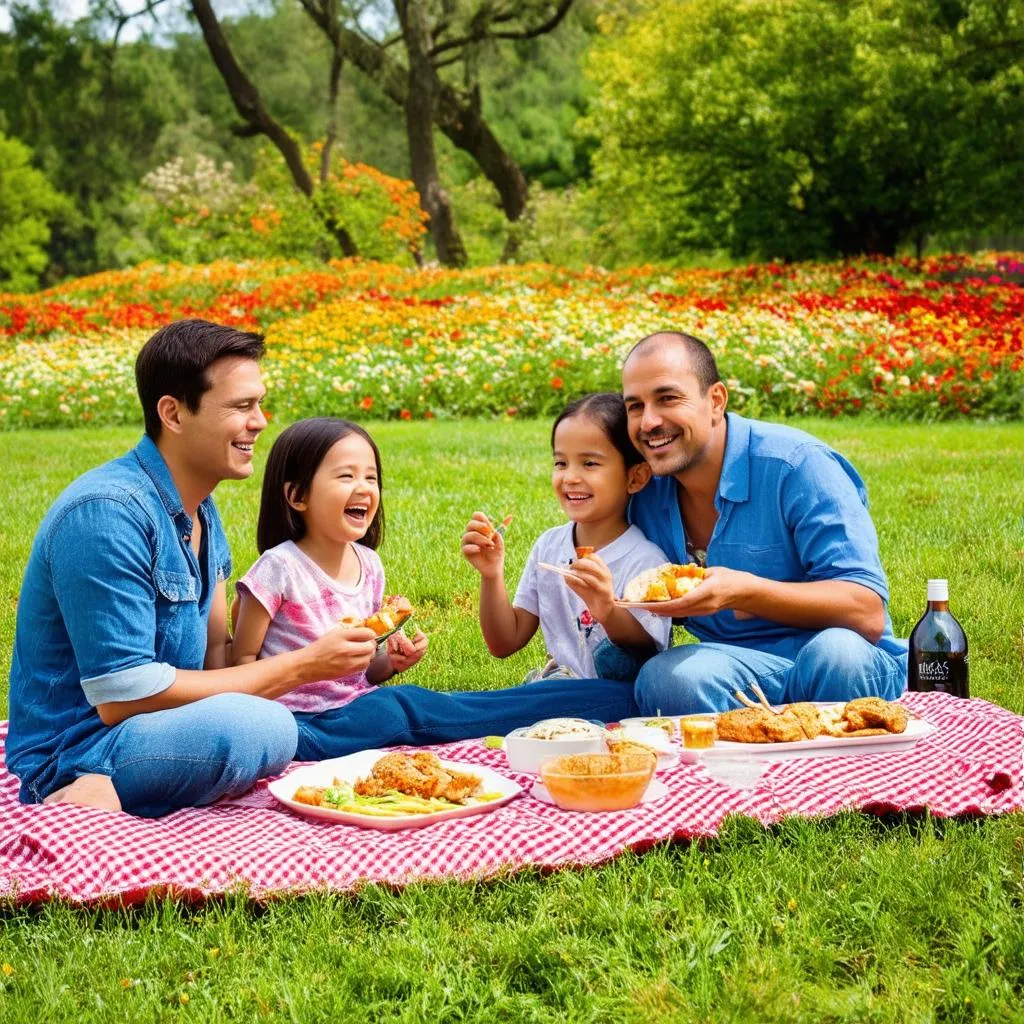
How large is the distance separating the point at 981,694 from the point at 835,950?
263 centimetres

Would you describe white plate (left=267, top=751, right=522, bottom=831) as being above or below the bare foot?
below

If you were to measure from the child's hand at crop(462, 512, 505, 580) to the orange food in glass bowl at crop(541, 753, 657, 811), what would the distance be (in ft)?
3.09

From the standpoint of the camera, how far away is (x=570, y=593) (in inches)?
188

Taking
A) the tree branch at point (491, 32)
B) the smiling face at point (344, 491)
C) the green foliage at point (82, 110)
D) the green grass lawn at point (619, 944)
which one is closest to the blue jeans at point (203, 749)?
the green grass lawn at point (619, 944)

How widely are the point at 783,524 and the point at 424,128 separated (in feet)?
74.7

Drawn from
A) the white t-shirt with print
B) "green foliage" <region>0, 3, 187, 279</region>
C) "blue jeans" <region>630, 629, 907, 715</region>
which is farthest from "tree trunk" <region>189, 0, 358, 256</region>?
"blue jeans" <region>630, 629, 907, 715</region>

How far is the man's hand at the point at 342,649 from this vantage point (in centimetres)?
378

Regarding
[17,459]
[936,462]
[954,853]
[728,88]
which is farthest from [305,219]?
[954,853]

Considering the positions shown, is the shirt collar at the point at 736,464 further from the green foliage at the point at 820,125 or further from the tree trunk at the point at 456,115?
the tree trunk at the point at 456,115

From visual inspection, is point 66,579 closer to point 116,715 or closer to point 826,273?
point 116,715

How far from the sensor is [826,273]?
1833 centimetres

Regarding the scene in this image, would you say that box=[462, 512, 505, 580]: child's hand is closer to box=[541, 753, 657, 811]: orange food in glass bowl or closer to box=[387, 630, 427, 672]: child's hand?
box=[387, 630, 427, 672]: child's hand

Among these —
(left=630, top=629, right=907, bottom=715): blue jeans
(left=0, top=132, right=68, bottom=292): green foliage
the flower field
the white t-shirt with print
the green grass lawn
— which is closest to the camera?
the green grass lawn

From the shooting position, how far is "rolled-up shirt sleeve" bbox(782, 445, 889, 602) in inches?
169
